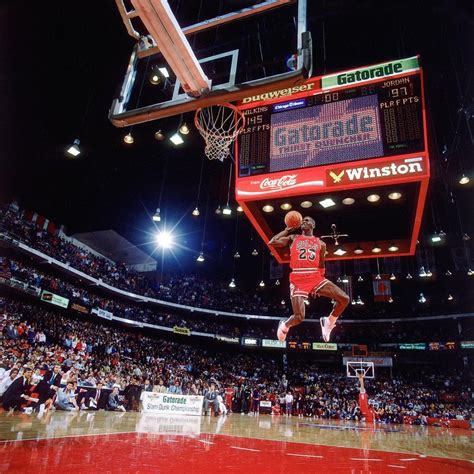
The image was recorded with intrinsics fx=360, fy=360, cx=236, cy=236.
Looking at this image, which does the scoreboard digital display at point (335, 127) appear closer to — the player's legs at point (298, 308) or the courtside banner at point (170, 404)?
the player's legs at point (298, 308)

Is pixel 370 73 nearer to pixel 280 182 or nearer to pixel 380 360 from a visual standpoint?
pixel 280 182

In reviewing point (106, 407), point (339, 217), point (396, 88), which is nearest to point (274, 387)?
point (106, 407)

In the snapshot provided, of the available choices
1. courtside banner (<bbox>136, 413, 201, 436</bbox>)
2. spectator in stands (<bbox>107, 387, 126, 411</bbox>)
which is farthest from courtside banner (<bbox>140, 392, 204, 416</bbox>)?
courtside banner (<bbox>136, 413, 201, 436</bbox>)

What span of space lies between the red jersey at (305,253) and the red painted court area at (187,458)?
238cm

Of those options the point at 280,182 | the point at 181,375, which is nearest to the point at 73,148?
the point at 280,182

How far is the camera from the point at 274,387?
1101 inches

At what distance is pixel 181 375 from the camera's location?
916 inches

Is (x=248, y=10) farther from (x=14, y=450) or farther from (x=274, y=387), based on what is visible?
(x=274, y=387)

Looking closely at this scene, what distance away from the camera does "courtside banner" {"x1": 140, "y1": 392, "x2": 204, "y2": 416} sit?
13414mm

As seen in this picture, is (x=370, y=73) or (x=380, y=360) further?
(x=380, y=360)

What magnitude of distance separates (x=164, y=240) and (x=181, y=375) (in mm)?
9394

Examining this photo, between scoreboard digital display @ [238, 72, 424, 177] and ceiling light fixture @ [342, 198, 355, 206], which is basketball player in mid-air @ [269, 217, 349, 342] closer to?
ceiling light fixture @ [342, 198, 355, 206]

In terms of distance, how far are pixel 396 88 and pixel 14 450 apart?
7.29m

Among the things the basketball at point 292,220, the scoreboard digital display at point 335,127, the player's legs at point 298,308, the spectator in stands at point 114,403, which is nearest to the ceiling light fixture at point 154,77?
the scoreboard digital display at point 335,127
